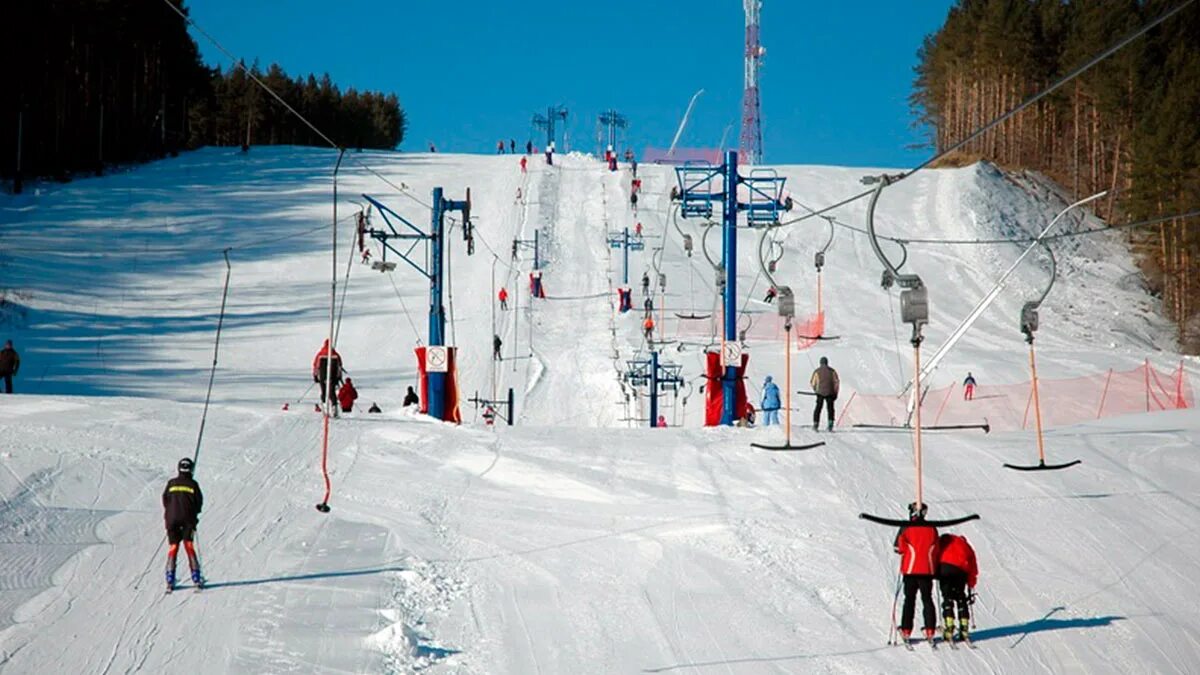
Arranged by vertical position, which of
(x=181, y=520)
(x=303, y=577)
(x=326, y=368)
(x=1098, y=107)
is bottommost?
(x=303, y=577)

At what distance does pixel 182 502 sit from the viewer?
12.2 m

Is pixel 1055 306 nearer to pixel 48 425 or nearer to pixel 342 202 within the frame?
pixel 342 202

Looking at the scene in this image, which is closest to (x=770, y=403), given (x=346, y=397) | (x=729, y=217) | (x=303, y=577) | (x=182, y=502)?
(x=729, y=217)

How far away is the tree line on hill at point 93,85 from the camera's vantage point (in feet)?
198

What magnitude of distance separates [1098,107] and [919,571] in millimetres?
64540

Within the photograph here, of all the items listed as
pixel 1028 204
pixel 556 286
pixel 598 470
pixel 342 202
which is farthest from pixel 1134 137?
pixel 598 470

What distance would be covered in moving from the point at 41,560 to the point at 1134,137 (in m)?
59.2

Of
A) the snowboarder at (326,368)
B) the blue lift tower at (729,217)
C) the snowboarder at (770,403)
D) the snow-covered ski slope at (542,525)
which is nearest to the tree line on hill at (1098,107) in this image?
the snow-covered ski slope at (542,525)

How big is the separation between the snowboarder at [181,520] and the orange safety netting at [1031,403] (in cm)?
1821

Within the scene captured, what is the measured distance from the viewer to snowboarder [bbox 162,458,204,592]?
1201cm

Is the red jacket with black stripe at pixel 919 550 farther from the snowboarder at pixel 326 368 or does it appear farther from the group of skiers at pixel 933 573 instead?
the snowboarder at pixel 326 368

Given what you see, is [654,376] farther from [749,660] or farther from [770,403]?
[749,660]

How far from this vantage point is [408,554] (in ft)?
45.0

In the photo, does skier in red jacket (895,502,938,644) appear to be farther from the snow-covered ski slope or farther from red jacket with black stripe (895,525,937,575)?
the snow-covered ski slope
